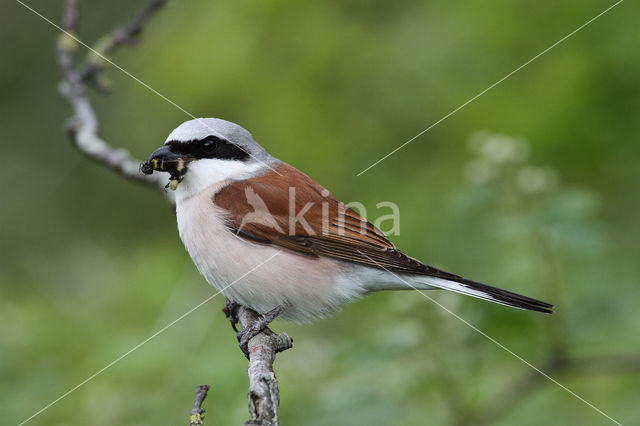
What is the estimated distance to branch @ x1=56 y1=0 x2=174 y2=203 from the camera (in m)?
3.46

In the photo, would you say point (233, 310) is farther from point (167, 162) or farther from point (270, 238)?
point (167, 162)

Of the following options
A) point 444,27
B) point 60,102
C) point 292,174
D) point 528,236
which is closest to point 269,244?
point 292,174

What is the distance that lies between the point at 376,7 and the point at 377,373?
9.36ft

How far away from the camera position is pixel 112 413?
294 cm

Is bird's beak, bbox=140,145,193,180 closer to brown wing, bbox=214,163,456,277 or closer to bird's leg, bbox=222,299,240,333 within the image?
brown wing, bbox=214,163,456,277

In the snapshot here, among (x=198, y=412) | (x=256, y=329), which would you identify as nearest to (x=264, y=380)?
(x=198, y=412)

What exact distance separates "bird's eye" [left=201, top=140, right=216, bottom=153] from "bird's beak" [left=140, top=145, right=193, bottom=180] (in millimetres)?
89

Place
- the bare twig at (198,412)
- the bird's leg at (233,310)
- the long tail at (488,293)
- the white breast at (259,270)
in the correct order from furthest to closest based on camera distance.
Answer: the bird's leg at (233,310), the white breast at (259,270), the long tail at (488,293), the bare twig at (198,412)

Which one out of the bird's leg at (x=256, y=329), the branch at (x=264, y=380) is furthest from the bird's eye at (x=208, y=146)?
the branch at (x=264, y=380)

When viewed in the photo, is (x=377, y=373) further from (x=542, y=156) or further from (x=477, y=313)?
(x=542, y=156)

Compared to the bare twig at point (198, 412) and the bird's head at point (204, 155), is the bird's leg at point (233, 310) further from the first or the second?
the bare twig at point (198, 412)

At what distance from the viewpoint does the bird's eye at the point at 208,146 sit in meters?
3.35

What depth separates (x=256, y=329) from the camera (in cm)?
298

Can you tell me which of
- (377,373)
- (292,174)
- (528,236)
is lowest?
(377,373)
